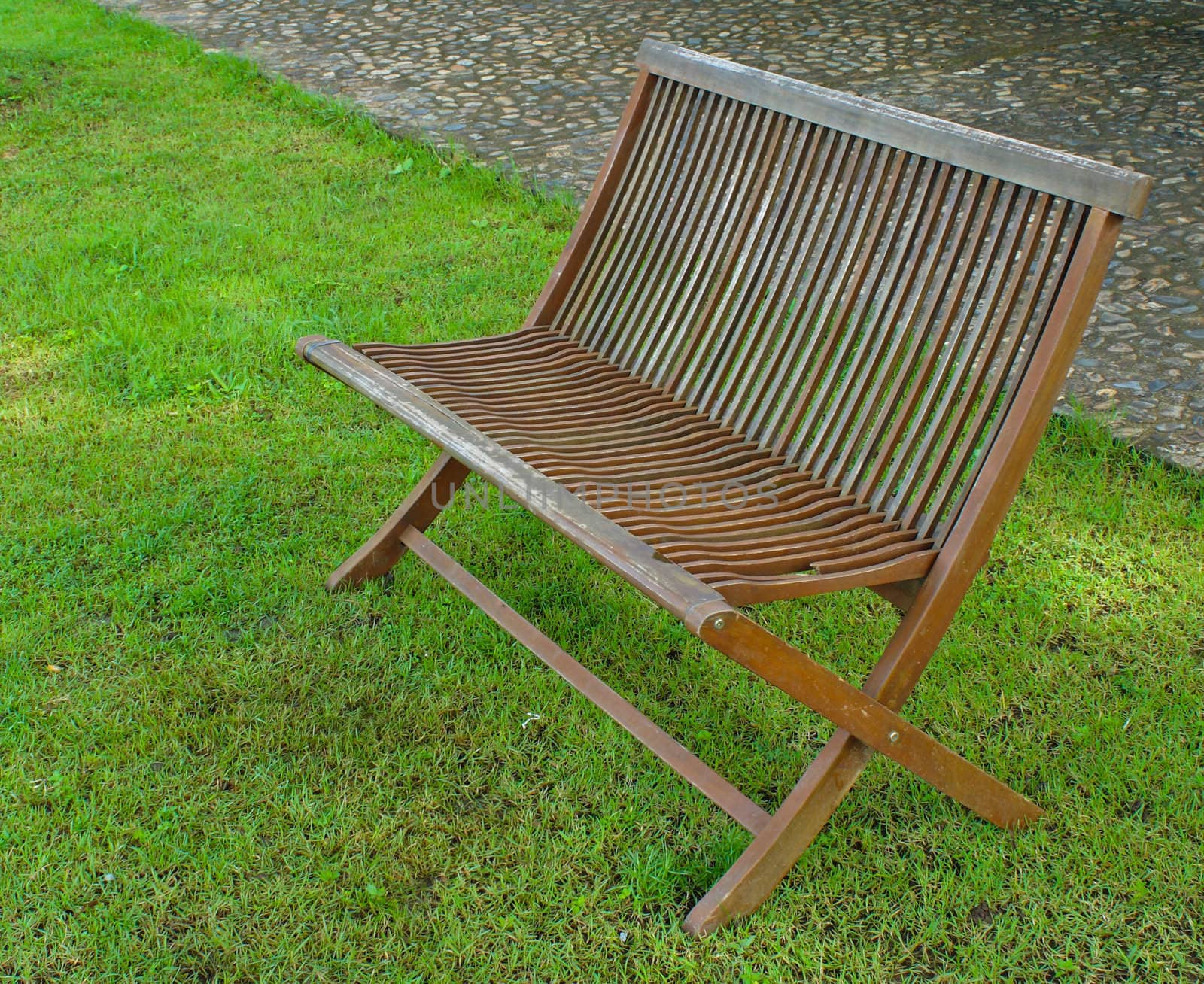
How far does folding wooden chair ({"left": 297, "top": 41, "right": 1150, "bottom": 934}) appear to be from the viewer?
2.17 meters

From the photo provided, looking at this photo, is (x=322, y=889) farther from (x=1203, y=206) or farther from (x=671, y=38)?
(x=671, y=38)

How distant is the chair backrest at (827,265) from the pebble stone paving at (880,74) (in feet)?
4.98

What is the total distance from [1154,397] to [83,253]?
162 inches

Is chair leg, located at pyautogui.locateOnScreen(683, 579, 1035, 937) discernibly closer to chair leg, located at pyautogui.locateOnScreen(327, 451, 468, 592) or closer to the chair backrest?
the chair backrest

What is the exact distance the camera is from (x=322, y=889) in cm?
233

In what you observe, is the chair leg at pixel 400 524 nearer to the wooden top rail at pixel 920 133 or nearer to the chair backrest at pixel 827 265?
the chair backrest at pixel 827 265

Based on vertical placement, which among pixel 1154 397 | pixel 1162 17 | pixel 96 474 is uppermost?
pixel 1162 17

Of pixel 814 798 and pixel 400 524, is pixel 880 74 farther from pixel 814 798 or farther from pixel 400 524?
pixel 814 798

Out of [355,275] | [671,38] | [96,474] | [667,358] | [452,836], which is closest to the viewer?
[452,836]

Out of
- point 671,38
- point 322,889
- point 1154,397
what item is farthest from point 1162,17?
point 322,889

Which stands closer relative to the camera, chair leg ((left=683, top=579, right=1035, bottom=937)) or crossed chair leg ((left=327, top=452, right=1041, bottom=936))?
crossed chair leg ((left=327, top=452, right=1041, bottom=936))

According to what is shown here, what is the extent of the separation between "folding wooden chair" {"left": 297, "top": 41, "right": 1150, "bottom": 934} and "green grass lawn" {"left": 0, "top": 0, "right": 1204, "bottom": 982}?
0.15m

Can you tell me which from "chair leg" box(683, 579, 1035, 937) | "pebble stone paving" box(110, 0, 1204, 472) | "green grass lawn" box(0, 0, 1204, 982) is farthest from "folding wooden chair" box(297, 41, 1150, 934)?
"pebble stone paving" box(110, 0, 1204, 472)

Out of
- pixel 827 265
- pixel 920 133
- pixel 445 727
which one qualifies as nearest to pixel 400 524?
pixel 445 727
